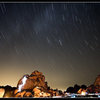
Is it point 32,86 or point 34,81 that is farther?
point 34,81

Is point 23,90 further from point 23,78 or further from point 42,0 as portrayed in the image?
point 42,0

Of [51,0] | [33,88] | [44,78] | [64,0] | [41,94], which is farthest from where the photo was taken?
[44,78]

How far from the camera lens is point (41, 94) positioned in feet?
151

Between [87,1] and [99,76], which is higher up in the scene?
[99,76]

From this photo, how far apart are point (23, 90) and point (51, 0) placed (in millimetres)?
42782

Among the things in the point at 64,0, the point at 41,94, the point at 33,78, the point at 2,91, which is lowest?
the point at 64,0

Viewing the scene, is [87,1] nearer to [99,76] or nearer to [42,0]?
[42,0]

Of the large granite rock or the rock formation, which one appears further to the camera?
the large granite rock

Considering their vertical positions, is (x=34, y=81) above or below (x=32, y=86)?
above

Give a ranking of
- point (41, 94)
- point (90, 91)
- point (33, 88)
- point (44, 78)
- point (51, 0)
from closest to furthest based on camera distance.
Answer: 1. point (51, 0)
2. point (41, 94)
3. point (33, 88)
4. point (44, 78)
5. point (90, 91)

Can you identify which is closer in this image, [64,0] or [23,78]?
[64,0]

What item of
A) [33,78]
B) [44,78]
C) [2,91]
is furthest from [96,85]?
[2,91]

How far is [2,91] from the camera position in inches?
2092

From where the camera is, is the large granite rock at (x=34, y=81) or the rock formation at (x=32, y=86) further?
the large granite rock at (x=34, y=81)
